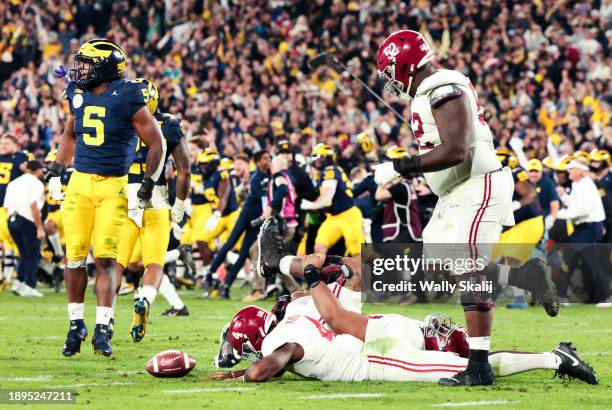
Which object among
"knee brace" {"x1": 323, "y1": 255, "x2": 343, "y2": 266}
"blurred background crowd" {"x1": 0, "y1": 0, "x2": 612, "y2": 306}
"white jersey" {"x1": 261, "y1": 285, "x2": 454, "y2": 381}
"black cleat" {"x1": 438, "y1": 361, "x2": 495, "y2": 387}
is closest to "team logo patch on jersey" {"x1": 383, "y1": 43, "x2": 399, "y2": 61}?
"knee brace" {"x1": 323, "y1": 255, "x2": 343, "y2": 266}

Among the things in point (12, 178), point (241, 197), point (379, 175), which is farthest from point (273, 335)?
point (241, 197)

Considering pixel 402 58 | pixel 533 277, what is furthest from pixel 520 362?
pixel 402 58

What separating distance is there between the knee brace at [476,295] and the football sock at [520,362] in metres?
0.44

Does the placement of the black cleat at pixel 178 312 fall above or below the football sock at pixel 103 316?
above

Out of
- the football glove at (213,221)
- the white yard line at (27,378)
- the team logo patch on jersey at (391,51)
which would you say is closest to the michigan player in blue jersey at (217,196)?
the football glove at (213,221)

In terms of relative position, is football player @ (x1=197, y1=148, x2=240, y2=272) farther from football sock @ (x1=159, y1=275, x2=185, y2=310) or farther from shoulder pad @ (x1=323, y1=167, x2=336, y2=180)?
football sock @ (x1=159, y1=275, x2=185, y2=310)

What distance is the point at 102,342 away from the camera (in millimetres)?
8344

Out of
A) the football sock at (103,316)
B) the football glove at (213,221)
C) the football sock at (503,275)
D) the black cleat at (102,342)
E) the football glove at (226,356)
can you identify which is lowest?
the football glove at (226,356)

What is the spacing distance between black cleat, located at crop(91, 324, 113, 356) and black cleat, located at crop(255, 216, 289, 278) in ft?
4.30

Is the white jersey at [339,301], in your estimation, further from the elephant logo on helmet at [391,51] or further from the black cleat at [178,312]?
the black cleat at [178,312]

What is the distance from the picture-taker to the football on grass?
7.18 metres

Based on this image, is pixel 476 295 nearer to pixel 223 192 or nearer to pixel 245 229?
pixel 245 229

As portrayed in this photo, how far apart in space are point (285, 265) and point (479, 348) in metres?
1.40

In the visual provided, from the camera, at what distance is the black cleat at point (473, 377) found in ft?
22.5
